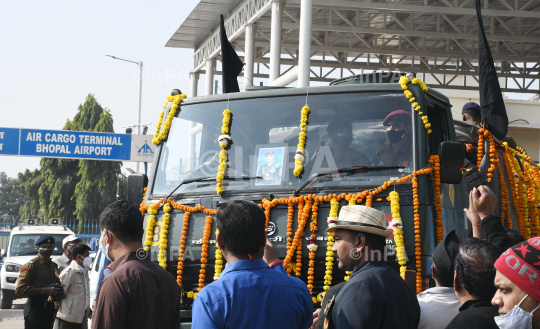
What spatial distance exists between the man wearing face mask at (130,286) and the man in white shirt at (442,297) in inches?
55.8

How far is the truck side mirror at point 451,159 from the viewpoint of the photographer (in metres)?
4.59

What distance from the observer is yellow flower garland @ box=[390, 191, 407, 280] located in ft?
14.4

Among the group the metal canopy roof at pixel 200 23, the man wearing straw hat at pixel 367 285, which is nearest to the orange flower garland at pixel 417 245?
the man wearing straw hat at pixel 367 285

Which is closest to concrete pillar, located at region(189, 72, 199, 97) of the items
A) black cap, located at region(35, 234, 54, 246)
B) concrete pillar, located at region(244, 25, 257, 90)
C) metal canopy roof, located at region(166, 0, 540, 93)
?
metal canopy roof, located at region(166, 0, 540, 93)

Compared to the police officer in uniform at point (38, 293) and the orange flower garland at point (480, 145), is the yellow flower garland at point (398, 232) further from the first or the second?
the police officer in uniform at point (38, 293)

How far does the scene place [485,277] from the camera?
9.14 ft

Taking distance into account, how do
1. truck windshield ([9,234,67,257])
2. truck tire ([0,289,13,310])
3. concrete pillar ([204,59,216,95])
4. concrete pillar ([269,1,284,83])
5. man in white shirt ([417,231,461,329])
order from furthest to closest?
concrete pillar ([204,59,216,95]) → truck windshield ([9,234,67,257]) → concrete pillar ([269,1,284,83]) → truck tire ([0,289,13,310]) → man in white shirt ([417,231,461,329])

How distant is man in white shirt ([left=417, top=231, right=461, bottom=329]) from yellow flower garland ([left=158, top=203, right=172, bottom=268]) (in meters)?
2.40

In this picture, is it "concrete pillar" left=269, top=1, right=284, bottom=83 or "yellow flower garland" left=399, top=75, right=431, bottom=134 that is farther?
"concrete pillar" left=269, top=1, right=284, bottom=83

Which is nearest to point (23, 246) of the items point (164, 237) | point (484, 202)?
point (164, 237)

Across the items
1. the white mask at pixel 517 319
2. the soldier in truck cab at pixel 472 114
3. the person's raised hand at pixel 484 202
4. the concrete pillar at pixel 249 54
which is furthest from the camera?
the concrete pillar at pixel 249 54

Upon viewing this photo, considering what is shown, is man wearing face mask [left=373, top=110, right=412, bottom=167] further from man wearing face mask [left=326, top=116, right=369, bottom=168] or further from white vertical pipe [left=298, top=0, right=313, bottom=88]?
white vertical pipe [left=298, top=0, right=313, bottom=88]

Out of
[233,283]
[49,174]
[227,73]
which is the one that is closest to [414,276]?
[233,283]

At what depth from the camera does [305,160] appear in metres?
5.03
